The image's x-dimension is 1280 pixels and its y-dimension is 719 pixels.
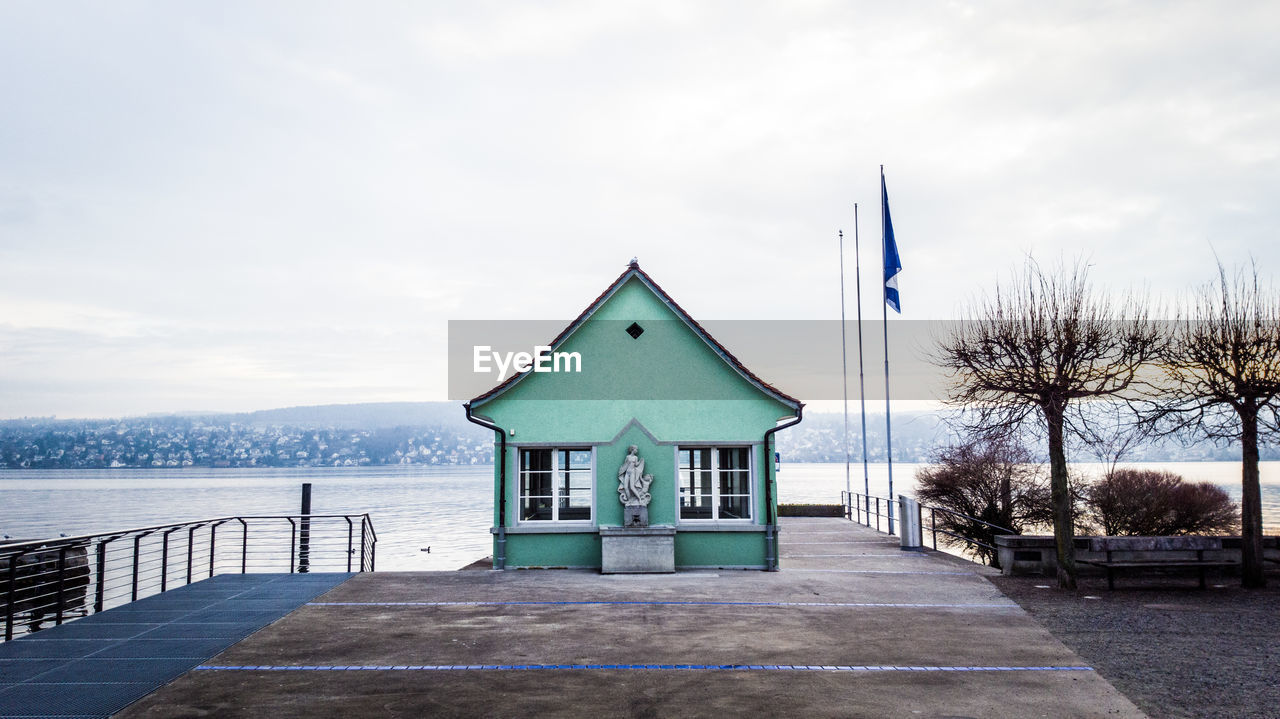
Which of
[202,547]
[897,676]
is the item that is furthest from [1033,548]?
[202,547]

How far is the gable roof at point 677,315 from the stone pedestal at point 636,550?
11.4ft

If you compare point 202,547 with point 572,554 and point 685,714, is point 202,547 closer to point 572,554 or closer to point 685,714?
point 572,554

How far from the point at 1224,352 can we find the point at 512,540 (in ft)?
43.0

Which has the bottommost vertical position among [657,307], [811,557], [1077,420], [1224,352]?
[811,557]

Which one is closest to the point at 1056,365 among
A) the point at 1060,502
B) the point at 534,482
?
the point at 1060,502

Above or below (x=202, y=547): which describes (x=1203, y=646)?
above

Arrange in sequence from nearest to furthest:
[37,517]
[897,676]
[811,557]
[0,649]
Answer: [897,676] < [0,649] < [811,557] < [37,517]

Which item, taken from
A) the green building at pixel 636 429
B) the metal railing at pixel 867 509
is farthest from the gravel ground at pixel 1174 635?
the metal railing at pixel 867 509

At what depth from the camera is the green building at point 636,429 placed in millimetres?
16469

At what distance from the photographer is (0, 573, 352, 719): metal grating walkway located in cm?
754

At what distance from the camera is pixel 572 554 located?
54.1 ft

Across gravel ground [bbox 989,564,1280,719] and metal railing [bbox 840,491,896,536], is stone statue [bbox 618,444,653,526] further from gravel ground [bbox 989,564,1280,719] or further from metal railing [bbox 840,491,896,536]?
metal railing [bbox 840,491,896,536]

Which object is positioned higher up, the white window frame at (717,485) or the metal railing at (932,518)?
the white window frame at (717,485)

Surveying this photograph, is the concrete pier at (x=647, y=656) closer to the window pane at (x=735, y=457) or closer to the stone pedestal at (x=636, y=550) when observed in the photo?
the stone pedestal at (x=636, y=550)
